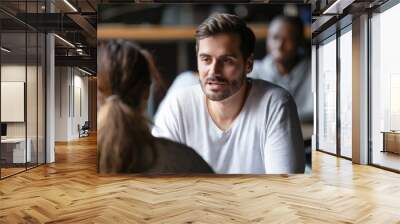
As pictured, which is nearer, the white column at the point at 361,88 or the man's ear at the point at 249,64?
the man's ear at the point at 249,64

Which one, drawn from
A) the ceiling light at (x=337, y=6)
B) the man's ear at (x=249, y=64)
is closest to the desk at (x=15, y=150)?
the man's ear at (x=249, y=64)

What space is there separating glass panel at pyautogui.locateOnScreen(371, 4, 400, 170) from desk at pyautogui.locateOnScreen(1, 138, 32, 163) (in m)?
6.60

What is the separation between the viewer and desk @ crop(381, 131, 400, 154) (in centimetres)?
710

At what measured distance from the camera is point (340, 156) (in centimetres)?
971

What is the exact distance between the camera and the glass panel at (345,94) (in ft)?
30.0

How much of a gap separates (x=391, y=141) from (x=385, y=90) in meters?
0.96

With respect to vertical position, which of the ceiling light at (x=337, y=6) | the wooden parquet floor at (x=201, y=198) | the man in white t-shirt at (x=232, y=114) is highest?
the ceiling light at (x=337, y=6)

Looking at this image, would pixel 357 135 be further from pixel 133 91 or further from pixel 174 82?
pixel 133 91

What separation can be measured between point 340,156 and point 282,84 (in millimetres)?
4240

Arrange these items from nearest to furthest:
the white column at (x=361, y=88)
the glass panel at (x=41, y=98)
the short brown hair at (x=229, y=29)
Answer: the short brown hair at (x=229, y=29)
the glass panel at (x=41, y=98)
the white column at (x=361, y=88)

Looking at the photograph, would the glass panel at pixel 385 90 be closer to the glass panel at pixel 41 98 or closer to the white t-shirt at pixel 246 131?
the white t-shirt at pixel 246 131

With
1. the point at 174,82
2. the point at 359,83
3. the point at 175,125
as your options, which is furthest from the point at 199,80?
the point at 359,83

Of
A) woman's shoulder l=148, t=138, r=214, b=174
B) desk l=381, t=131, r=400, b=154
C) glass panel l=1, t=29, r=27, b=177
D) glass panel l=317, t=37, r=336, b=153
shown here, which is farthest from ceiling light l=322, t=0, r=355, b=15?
glass panel l=1, t=29, r=27, b=177

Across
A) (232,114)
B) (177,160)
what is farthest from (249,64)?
(177,160)
